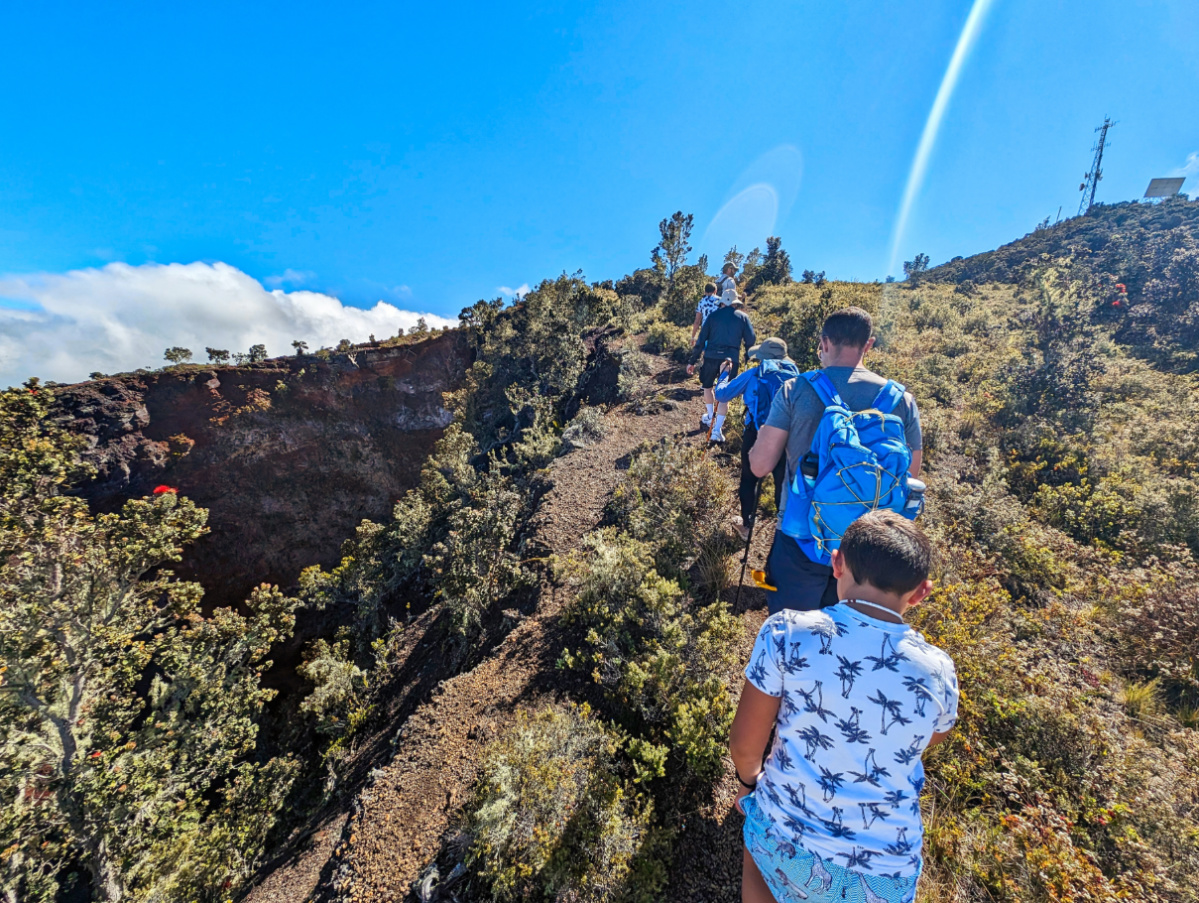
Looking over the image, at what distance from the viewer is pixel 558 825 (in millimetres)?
2523

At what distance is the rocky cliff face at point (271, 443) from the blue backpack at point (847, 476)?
22581mm

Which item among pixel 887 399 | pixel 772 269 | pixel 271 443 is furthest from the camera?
pixel 772 269

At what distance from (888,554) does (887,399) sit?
54.5 inches

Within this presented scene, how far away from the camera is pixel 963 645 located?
3.30 m

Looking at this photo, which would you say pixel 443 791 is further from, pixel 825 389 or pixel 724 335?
pixel 724 335

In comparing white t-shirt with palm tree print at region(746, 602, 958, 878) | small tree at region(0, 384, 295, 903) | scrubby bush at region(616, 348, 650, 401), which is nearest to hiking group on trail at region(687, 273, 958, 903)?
white t-shirt with palm tree print at region(746, 602, 958, 878)

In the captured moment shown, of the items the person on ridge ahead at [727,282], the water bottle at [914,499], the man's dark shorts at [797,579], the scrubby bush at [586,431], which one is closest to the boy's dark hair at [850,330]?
the water bottle at [914,499]

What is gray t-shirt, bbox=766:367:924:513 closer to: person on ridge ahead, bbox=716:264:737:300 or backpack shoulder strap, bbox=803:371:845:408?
backpack shoulder strap, bbox=803:371:845:408

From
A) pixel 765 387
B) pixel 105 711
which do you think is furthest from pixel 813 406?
pixel 105 711

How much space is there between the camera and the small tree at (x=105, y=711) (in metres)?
5.50

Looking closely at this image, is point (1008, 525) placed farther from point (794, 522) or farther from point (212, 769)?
point (212, 769)

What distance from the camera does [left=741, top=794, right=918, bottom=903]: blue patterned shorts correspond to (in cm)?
130

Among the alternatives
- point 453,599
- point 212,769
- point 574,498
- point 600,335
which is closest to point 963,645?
point 574,498

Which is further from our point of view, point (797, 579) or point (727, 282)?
point (727, 282)
